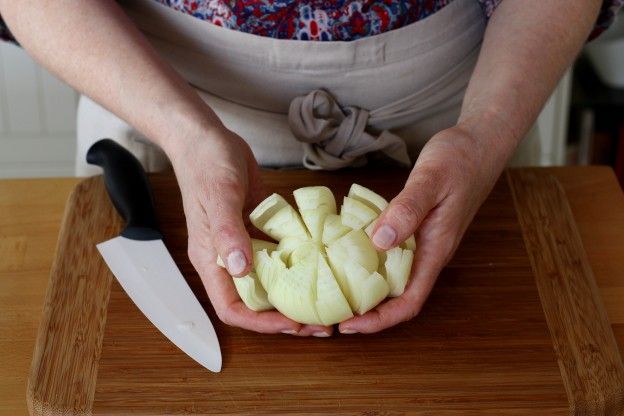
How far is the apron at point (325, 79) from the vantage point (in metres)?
1.21

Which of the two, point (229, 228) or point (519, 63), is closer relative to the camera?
point (229, 228)

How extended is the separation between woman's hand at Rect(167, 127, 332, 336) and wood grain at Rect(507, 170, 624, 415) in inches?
10.0

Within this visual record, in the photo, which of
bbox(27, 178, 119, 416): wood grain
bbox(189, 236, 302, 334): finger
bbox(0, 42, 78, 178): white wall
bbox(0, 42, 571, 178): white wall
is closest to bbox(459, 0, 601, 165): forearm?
bbox(189, 236, 302, 334): finger

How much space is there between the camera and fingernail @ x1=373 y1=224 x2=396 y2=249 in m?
0.96

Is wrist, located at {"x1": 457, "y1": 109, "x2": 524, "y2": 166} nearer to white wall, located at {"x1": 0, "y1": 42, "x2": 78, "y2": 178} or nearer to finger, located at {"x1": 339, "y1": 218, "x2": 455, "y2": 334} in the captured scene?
finger, located at {"x1": 339, "y1": 218, "x2": 455, "y2": 334}

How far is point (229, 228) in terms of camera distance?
97cm

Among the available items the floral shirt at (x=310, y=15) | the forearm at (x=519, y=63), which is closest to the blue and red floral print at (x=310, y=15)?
the floral shirt at (x=310, y=15)

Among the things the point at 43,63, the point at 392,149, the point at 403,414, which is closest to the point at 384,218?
the point at 403,414

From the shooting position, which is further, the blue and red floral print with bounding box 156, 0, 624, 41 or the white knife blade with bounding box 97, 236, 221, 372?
the blue and red floral print with bounding box 156, 0, 624, 41

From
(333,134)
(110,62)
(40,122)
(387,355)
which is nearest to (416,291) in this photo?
(387,355)

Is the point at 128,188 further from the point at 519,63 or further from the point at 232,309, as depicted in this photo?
the point at 519,63

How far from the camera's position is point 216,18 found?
3.94 feet

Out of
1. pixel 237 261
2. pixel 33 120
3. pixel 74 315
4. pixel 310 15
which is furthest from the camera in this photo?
pixel 33 120

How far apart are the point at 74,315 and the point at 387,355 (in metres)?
0.34
